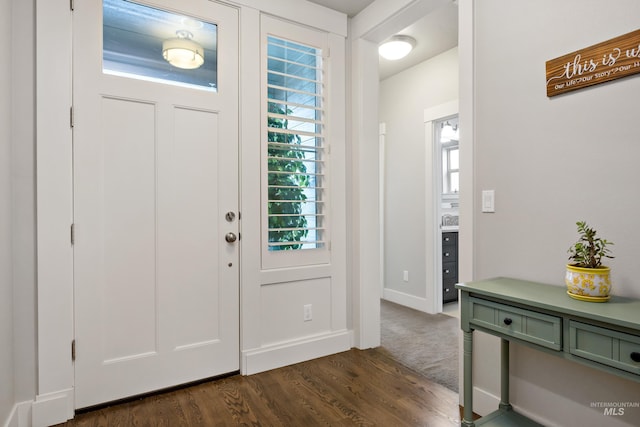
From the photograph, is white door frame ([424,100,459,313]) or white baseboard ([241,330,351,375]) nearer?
white baseboard ([241,330,351,375])

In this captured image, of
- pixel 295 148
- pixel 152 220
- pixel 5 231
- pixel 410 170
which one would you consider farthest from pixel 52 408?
pixel 410 170

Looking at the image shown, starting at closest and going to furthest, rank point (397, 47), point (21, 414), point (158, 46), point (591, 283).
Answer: point (591, 283) → point (21, 414) → point (158, 46) → point (397, 47)

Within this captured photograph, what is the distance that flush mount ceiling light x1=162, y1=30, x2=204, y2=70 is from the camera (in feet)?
7.34

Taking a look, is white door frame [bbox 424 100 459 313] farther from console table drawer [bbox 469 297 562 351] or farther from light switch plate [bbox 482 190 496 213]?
console table drawer [bbox 469 297 562 351]

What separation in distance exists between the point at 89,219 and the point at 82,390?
0.95m

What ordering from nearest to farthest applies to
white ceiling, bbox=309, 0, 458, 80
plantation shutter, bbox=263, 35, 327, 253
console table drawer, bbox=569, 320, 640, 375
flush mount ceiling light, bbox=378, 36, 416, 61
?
console table drawer, bbox=569, 320, 640, 375 → plantation shutter, bbox=263, 35, 327, 253 → white ceiling, bbox=309, 0, 458, 80 → flush mount ceiling light, bbox=378, 36, 416, 61

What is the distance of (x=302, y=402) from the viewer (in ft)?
6.84

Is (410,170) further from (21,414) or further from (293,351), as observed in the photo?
(21,414)

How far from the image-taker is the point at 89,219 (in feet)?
6.55

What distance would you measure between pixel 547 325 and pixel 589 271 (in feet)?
0.86

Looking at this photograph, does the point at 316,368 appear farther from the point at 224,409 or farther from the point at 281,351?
the point at 224,409

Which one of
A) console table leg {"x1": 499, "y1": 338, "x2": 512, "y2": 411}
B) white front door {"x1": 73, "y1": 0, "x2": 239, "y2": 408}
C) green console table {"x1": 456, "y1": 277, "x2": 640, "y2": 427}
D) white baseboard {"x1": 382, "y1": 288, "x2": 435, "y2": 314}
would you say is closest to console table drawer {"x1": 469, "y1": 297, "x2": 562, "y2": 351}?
green console table {"x1": 456, "y1": 277, "x2": 640, "y2": 427}

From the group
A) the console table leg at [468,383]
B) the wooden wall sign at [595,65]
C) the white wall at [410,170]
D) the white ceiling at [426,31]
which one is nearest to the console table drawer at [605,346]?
the console table leg at [468,383]

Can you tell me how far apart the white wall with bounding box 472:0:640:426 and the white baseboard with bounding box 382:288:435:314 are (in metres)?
2.00
